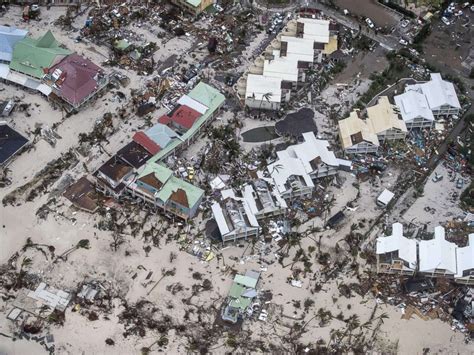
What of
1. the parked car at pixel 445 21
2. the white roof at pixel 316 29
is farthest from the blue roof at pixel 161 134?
the parked car at pixel 445 21

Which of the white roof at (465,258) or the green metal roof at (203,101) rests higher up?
the green metal roof at (203,101)

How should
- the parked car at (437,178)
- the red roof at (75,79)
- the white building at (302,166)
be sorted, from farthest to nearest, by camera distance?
1. the red roof at (75,79)
2. the parked car at (437,178)
3. the white building at (302,166)

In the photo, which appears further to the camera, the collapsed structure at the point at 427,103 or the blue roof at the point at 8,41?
the blue roof at the point at 8,41

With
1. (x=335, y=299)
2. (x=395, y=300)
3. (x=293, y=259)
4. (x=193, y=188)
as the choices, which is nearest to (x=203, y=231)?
(x=193, y=188)

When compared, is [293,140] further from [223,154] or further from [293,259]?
[293,259]

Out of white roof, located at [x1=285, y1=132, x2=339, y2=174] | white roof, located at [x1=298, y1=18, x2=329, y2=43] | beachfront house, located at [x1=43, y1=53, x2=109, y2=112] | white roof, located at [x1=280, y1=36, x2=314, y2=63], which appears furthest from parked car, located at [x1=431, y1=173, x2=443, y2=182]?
beachfront house, located at [x1=43, y1=53, x2=109, y2=112]

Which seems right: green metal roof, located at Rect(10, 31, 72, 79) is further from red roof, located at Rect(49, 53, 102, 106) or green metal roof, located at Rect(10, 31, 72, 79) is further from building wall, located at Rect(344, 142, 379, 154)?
building wall, located at Rect(344, 142, 379, 154)

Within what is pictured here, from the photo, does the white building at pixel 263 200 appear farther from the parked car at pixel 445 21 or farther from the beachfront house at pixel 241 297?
the parked car at pixel 445 21
